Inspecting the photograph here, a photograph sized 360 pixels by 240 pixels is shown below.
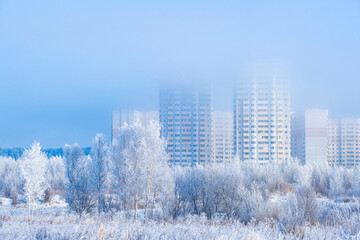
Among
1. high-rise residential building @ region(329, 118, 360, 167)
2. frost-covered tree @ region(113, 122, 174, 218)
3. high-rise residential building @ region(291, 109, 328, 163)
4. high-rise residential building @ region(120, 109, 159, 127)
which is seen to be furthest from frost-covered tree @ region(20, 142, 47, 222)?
high-rise residential building @ region(329, 118, 360, 167)

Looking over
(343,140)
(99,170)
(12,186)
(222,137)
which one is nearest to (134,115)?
(222,137)

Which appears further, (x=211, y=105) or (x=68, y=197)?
(x=211, y=105)

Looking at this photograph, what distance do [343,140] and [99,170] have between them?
151 feet

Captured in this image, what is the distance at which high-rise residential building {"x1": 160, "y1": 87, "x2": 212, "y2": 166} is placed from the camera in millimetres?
53406

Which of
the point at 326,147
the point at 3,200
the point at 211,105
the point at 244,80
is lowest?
the point at 3,200

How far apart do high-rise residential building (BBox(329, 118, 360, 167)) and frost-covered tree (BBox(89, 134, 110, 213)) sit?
42733 millimetres

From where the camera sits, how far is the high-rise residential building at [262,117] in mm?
55875

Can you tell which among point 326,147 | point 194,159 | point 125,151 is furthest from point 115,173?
point 326,147

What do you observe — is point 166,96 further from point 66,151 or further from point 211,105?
point 66,151

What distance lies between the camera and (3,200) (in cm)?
3328

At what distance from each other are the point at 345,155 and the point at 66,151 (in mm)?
46828

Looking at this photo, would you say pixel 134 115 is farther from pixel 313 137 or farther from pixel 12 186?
pixel 313 137

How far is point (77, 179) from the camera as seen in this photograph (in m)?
27.3

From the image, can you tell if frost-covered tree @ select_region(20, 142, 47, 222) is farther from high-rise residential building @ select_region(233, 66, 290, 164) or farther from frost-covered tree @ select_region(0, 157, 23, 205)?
high-rise residential building @ select_region(233, 66, 290, 164)
